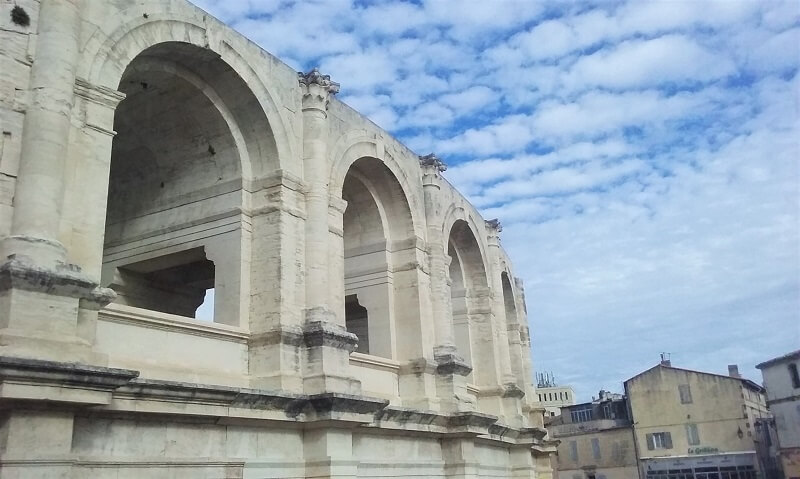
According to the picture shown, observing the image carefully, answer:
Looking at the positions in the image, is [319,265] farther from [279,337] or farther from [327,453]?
[327,453]

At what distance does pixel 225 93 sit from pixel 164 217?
240 centimetres

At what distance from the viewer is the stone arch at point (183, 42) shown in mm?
9180

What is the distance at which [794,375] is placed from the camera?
127 feet

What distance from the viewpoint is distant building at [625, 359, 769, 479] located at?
39812mm

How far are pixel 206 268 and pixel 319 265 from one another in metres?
3.59

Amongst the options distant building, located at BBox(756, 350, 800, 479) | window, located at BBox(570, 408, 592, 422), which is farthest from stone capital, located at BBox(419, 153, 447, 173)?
window, located at BBox(570, 408, 592, 422)

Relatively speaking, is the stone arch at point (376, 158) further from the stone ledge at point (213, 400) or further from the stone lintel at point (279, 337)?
the stone ledge at point (213, 400)

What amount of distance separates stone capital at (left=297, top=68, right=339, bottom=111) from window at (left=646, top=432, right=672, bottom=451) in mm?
35634

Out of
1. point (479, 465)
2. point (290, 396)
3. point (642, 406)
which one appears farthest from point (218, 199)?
point (642, 406)

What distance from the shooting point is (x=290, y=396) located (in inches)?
406

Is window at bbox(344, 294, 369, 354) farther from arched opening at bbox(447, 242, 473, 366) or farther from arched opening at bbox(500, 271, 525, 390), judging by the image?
arched opening at bbox(500, 271, 525, 390)

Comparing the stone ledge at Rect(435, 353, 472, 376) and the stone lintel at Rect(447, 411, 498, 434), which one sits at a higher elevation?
the stone ledge at Rect(435, 353, 472, 376)

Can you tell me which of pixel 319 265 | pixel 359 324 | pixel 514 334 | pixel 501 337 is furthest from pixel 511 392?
pixel 319 265

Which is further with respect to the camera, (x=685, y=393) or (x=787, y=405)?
(x=685, y=393)
